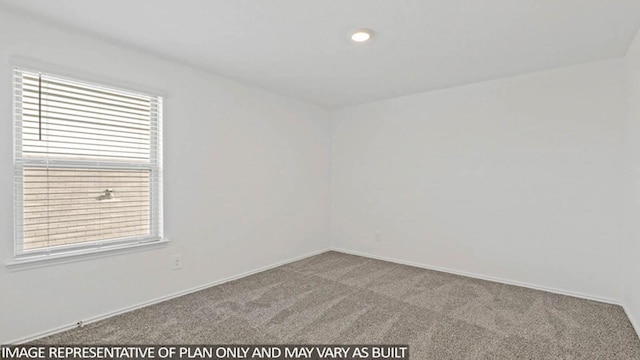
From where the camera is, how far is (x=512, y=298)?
9.14ft

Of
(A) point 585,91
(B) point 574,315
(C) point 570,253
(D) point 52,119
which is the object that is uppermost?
(A) point 585,91

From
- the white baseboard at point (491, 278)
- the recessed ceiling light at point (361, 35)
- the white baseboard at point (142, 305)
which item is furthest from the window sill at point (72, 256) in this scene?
the white baseboard at point (491, 278)

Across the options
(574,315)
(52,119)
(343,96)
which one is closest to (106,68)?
(52,119)

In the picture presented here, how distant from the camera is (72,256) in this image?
7.26ft

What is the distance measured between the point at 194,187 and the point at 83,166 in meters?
0.90

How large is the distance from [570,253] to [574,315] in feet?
2.15

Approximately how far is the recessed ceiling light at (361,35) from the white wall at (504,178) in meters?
1.71

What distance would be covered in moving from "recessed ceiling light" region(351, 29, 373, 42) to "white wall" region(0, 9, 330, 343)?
1.55 metres

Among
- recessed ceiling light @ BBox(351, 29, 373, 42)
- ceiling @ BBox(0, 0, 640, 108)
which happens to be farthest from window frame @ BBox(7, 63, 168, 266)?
recessed ceiling light @ BBox(351, 29, 373, 42)

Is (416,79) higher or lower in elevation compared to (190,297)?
higher

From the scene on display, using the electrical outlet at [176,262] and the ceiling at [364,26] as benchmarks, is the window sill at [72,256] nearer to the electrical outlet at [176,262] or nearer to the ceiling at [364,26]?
the electrical outlet at [176,262]

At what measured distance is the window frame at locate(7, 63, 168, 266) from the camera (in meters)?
2.01

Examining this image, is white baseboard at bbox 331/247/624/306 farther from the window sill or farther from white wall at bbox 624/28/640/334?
the window sill

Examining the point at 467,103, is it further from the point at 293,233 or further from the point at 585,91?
the point at 293,233
